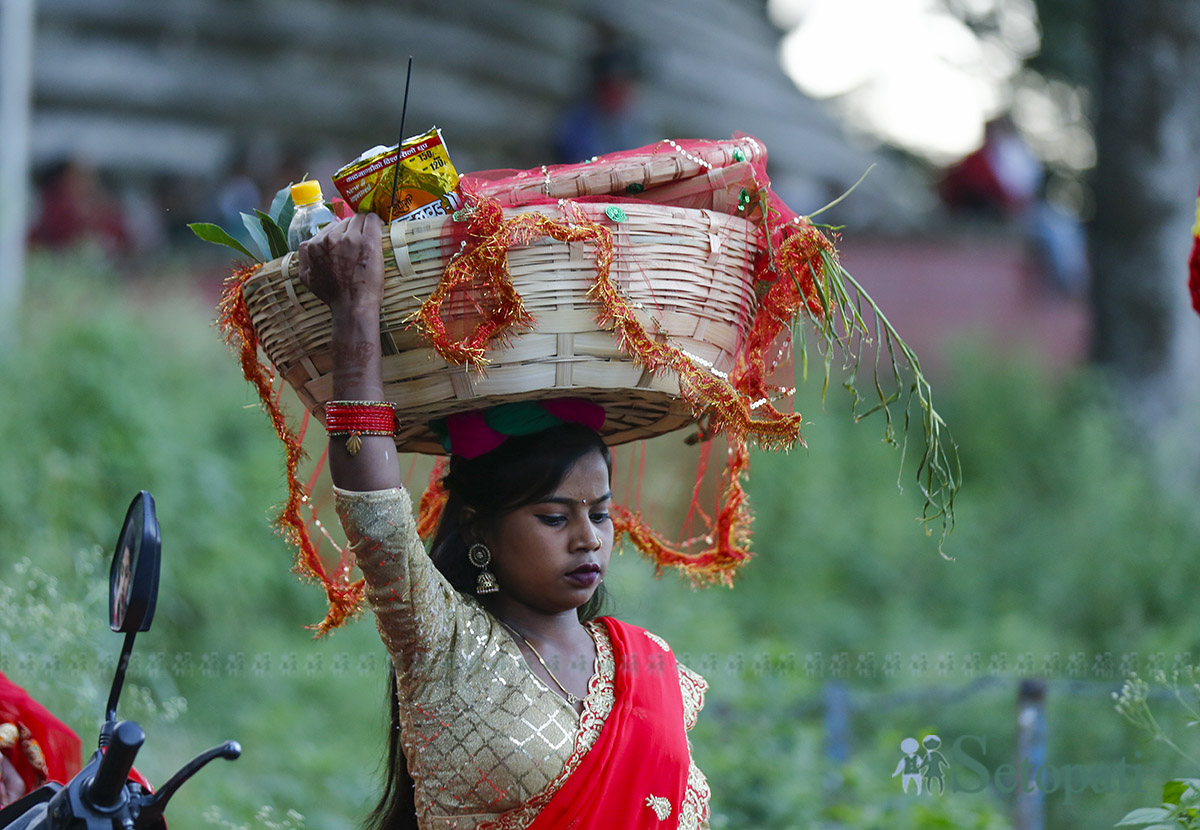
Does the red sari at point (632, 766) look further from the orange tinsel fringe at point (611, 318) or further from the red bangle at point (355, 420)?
the red bangle at point (355, 420)

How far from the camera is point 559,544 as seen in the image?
248cm

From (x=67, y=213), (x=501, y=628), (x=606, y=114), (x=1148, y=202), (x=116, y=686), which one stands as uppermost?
(x=606, y=114)

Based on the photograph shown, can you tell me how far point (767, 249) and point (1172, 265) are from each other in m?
7.00

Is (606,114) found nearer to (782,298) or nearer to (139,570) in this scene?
(782,298)

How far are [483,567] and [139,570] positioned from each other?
0.99 m

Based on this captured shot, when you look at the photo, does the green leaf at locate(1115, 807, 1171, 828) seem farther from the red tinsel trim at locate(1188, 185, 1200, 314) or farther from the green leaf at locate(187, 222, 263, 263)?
the green leaf at locate(187, 222, 263, 263)

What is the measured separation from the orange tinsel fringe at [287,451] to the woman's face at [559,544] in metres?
0.35

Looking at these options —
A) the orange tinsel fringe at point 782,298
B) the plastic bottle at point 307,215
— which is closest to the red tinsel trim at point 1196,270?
the orange tinsel fringe at point 782,298

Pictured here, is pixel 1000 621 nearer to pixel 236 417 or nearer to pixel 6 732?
pixel 236 417

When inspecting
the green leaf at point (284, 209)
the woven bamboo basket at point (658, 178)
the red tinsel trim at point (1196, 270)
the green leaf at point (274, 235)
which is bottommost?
the green leaf at point (274, 235)

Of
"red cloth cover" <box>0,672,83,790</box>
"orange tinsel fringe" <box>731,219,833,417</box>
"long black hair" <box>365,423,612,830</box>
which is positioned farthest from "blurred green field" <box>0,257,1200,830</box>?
"orange tinsel fringe" <box>731,219,833,417</box>

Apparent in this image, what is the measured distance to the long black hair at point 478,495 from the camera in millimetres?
2502

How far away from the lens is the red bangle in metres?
2.14

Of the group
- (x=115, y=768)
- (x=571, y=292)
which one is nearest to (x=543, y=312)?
(x=571, y=292)
